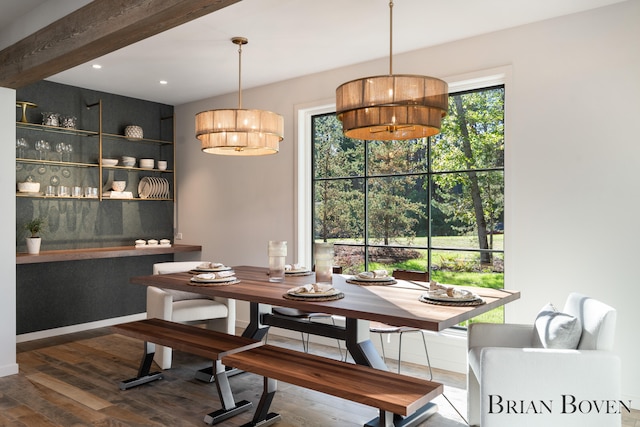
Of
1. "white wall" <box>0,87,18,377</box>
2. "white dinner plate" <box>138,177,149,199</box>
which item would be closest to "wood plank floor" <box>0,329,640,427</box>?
"white wall" <box>0,87,18,377</box>

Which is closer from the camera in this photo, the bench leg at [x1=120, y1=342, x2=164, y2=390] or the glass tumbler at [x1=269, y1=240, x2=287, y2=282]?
the glass tumbler at [x1=269, y1=240, x2=287, y2=282]

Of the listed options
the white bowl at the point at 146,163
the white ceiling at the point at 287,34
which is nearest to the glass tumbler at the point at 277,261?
the white ceiling at the point at 287,34

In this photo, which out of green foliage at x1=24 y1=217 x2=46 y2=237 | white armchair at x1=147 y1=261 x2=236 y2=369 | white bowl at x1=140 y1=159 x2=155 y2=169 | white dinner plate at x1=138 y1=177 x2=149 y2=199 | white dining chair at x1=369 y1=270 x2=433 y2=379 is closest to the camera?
white dining chair at x1=369 y1=270 x2=433 y2=379

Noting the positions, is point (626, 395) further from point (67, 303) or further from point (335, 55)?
point (67, 303)

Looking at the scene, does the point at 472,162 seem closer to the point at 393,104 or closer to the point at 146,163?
the point at 393,104

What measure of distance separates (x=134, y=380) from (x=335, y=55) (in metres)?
2.99

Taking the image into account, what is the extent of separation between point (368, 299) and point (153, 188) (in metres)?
3.94

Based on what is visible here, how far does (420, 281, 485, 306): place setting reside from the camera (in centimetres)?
251

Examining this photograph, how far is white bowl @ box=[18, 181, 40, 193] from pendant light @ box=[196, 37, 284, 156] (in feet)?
7.41

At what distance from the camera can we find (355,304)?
254cm

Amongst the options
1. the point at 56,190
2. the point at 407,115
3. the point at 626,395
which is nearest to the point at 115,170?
the point at 56,190

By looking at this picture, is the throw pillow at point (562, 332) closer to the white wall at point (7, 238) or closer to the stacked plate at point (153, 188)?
the white wall at point (7, 238)

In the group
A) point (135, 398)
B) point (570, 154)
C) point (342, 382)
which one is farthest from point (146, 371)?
point (570, 154)

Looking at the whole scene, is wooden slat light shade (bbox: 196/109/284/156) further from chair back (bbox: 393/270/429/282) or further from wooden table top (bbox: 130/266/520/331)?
chair back (bbox: 393/270/429/282)
